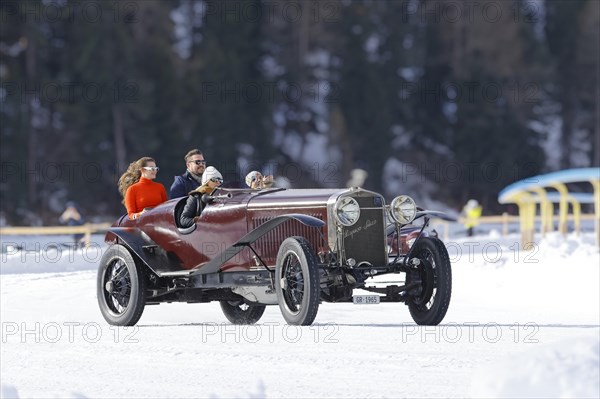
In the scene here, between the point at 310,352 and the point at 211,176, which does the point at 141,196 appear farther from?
the point at 310,352

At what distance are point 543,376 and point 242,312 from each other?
7.34m

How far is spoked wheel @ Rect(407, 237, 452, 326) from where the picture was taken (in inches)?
481

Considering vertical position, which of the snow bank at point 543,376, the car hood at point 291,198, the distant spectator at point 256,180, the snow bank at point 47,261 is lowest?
the snow bank at point 47,261

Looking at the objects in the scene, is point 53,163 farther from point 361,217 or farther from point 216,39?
point 361,217

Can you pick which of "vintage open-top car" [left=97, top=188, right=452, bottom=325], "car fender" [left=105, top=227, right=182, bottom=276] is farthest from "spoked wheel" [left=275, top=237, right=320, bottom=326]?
"car fender" [left=105, top=227, right=182, bottom=276]

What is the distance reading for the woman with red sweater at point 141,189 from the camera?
13961mm

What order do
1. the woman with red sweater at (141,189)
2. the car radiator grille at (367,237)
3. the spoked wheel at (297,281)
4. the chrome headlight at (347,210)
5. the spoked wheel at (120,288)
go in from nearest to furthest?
1. the spoked wheel at (297,281)
2. the chrome headlight at (347,210)
3. the car radiator grille at (367,237)
4. the spoked wheel at (120,288)
5. the woman with red sweater at (141,189)

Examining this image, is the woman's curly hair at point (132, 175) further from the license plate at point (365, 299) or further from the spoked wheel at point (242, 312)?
the license plate at point (365, 299)

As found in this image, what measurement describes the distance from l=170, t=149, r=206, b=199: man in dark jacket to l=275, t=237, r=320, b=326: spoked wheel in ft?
7.91

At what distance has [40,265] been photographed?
2541cm

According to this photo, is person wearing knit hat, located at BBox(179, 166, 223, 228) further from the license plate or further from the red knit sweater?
the license plate

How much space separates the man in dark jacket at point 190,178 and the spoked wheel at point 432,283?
275 cm

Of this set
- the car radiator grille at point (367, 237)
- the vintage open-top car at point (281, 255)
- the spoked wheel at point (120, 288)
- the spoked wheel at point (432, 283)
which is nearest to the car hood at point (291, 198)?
the vintage open-top car at point (281, 255)

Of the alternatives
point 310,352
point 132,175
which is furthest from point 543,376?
point 132,175
